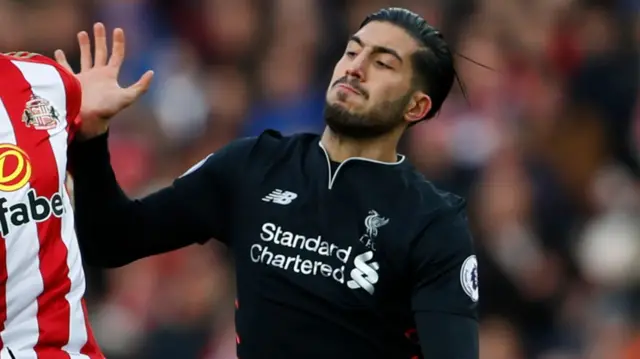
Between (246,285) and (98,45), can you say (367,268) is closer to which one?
(246,285)

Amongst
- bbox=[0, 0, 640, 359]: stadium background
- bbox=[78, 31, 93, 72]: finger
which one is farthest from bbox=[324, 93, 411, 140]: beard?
bbox=[0, 0, 640, 359]: stadium background

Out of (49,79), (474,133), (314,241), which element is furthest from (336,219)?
(474,133)

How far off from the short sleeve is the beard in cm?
38

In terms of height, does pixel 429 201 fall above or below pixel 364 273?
above

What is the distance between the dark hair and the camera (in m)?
4.52

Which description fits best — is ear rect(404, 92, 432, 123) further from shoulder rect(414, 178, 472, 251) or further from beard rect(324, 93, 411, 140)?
shoulder rect(414, 178, 472, 251)

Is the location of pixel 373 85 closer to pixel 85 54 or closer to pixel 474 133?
pixel 85 54

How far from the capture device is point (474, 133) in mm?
7980

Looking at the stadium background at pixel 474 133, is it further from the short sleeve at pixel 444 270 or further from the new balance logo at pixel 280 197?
the short sleeve at pixel 444 270

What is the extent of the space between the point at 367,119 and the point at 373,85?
0.11 m

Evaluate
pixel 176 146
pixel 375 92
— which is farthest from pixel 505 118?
pixel 375 92

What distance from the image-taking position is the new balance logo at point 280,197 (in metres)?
4.40

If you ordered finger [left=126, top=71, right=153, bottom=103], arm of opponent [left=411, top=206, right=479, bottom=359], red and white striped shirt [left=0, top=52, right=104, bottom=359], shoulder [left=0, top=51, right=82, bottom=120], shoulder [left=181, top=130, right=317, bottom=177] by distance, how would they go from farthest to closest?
shoulder [left=181, top=130, right=317, bottom=177] → finger [left=126, top=71, right=153, bottom=103] → arm of opponent [left=411, top=206, right=479, bottom=359] → shoulder [left=0, top=51, right=82, bottom=120] → red and white striped shirt [left=0, top=52, right=104, bottom=359]

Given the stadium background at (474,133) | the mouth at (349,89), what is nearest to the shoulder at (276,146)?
the mouth at (349,89)
